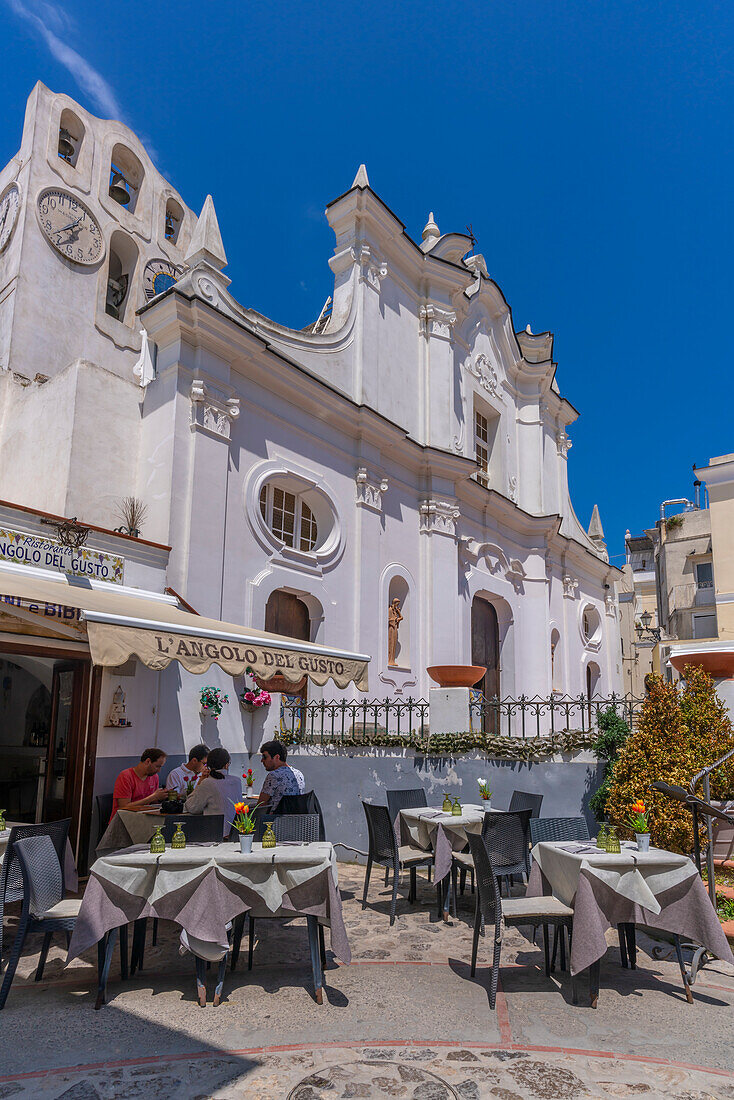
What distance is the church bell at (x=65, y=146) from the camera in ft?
57.6

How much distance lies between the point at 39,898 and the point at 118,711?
14.5 ft

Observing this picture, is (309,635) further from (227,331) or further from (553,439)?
(553,439)


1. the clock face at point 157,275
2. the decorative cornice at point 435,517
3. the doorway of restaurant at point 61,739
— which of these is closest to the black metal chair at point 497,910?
the doorway of restaurant at point 61,739

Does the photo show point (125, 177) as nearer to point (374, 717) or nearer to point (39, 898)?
point (374, 717)

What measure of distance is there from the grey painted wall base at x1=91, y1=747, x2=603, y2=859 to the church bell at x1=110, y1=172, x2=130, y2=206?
1575 centimetres

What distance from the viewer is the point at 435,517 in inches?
640

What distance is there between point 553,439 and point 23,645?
762 inches

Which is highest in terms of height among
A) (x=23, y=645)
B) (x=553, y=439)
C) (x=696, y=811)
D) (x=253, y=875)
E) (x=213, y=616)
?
(x=553, y=439)

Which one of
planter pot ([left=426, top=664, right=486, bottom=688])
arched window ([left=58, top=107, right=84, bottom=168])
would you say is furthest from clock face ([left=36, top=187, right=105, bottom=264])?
planter pot ([left=426, top=664, right=486, bottom=688])

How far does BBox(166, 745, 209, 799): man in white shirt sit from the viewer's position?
763 centimetres

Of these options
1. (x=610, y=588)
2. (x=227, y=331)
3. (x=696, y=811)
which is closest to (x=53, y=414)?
(x=227, y=331)

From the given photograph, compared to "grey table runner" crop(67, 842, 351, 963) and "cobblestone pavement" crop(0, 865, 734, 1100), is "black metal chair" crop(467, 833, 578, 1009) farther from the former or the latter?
"grey table runner" crop(67, 842, 351, 963)

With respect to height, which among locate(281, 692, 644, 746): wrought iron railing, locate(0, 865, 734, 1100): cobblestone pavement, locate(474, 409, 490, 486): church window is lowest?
locate(0, 865, 734, 1100): cobblestone pavement

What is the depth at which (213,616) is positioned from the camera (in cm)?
1045
